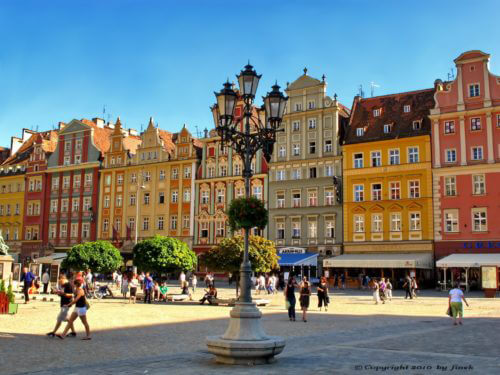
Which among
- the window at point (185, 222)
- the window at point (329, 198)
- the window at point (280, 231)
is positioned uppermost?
the window at point (329, 198)

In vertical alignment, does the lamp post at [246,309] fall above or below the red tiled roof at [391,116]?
below

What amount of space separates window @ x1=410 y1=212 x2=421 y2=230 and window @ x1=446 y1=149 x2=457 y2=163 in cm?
447

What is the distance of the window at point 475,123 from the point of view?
42.4 m

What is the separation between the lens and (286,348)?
12.7 m

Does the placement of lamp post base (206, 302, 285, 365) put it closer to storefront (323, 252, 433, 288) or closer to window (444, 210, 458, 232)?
storefront (323, 252, 433, 288)

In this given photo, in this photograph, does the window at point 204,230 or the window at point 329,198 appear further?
the window at point 204,230

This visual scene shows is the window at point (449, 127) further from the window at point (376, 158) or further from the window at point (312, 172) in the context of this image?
the window at point (312, 172)

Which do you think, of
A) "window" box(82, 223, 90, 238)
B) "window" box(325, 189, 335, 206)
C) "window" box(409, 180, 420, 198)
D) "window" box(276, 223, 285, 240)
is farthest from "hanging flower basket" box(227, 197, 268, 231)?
"window" box(82, 223, 90, 238)

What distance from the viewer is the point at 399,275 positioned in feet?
144

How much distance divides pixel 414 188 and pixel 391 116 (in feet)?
21.8

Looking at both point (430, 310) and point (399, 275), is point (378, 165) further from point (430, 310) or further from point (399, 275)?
point (430, 310)

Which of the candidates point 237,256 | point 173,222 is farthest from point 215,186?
point 237,256

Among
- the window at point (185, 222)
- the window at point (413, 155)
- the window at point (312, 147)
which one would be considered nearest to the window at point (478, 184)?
the window at point (413, 155)

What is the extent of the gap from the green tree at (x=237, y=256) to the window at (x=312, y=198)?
18439 mm
